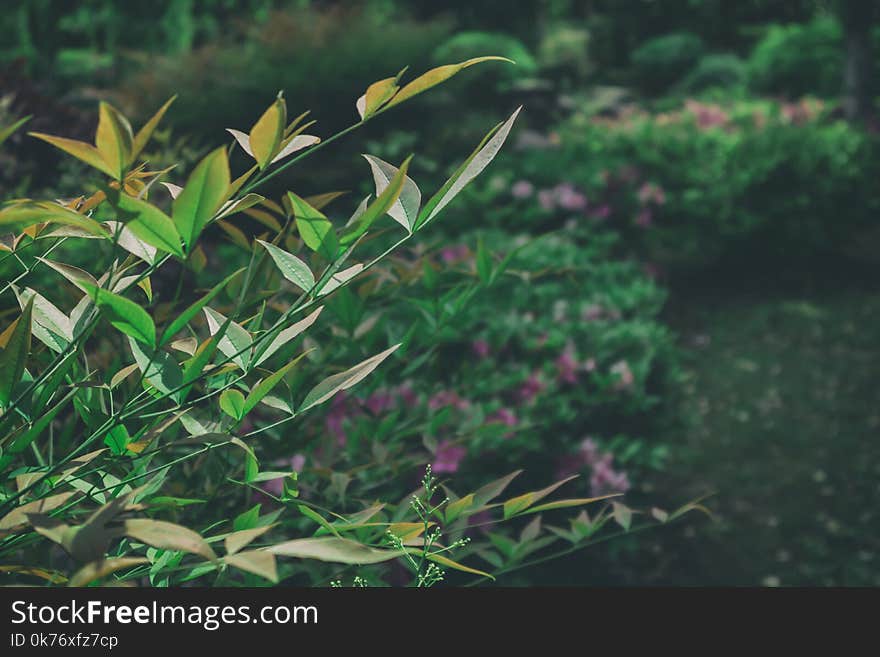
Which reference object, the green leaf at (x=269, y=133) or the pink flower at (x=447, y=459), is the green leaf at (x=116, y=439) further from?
the pink flower at (x=447, y=459)

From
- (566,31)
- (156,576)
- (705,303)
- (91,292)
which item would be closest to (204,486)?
(156,576)

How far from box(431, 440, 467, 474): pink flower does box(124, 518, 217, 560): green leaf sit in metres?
1.57

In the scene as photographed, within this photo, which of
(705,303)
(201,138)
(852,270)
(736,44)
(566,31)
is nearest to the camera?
(201,138)

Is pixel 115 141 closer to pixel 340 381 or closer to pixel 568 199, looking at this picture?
pixel 340 381

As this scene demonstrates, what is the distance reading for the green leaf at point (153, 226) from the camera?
2.22 ft

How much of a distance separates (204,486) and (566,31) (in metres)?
21.9

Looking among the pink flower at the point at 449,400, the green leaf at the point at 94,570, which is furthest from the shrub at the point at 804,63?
the green leaf at the point at 94,570

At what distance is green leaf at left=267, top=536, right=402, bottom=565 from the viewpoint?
2.04ft

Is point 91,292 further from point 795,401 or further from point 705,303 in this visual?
point 705,303

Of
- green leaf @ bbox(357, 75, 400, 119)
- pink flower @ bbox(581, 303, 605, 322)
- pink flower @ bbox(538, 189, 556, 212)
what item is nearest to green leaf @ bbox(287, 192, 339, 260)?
green leaf @ bbox(357, 75, 400, 119)

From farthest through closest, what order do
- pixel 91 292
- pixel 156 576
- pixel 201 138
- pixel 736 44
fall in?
pixel 736 44 < pixel 201 138 < pixel 156 576 < pixel 91 292

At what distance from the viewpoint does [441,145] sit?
17.4 ft

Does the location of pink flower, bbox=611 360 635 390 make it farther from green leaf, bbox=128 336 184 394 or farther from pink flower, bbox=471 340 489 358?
green leaf, bbox=128 336 184 394

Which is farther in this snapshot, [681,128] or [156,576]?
[681,128]
